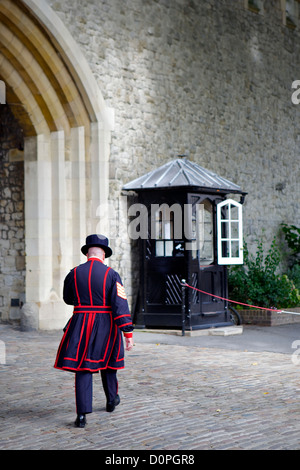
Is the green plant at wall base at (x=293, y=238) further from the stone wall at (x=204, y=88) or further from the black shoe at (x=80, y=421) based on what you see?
the black shoe at (x=80, y=421)

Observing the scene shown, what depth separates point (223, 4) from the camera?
15.3 m

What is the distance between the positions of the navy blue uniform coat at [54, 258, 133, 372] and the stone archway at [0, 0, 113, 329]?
19.4ft

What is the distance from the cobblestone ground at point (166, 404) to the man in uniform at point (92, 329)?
332 mm

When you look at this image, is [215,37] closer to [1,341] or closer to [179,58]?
[179,58]

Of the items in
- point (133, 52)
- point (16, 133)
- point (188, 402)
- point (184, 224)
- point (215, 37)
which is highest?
point (215, 37)

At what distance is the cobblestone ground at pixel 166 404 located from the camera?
4.96 metres

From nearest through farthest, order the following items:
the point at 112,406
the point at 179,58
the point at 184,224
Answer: the point at 112,406, the point at 184,224, the point at 179,58

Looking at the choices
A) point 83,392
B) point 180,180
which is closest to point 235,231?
point 180,180

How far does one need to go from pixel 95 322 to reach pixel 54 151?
6602 millimetres

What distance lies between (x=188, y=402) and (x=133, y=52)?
788cm

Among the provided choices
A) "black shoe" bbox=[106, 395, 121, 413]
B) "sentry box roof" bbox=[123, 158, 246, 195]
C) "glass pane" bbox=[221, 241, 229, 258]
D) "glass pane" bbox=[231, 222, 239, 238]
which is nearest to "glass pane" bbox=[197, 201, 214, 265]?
"glass pane" bbox=[221, 241, 229, 258]

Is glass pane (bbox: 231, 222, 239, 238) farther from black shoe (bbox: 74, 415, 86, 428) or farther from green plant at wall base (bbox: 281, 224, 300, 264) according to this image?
black shoe (bbox: 74, 415, 86, 428)
